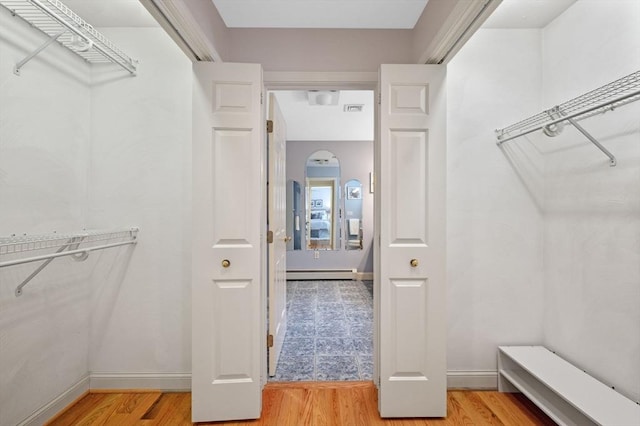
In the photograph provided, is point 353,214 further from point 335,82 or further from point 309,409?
point 309,409

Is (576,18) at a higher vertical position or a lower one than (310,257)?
higher

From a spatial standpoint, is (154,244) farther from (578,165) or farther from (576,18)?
(576,18)

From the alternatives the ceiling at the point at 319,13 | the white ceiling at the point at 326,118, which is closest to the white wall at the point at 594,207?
the ceiling at the point at 319,13

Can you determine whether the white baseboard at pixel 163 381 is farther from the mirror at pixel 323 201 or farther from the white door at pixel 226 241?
the mirror at pixel 323 201

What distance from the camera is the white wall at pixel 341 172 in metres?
5.57

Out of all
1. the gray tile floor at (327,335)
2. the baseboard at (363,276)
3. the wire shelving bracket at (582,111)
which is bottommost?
the gray tile floor at (327,335)

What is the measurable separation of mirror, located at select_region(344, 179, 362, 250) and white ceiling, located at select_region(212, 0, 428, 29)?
12.1ft

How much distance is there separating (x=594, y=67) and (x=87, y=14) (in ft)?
10.2

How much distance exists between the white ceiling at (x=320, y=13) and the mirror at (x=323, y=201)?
11.9ft

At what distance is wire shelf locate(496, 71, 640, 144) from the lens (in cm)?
133

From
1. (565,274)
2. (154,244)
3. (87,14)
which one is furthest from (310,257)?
(87,14)

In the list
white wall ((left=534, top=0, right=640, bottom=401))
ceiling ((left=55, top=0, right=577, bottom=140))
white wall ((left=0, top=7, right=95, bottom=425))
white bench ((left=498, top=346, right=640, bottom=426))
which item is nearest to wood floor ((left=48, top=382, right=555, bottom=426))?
white bench ((left=498, top=346, right=640, bottom=426))

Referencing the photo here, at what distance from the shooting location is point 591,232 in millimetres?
1768

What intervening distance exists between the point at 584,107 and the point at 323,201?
424cm
